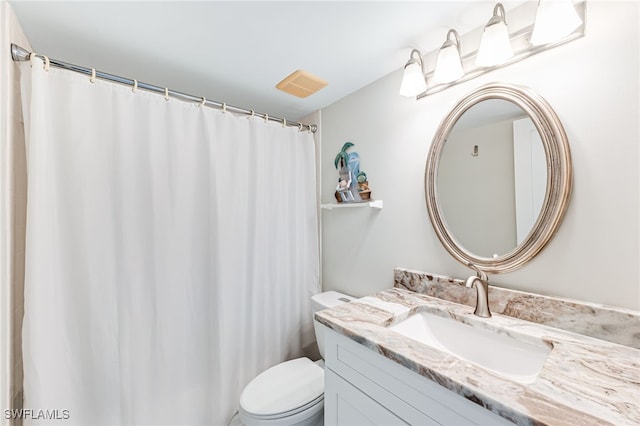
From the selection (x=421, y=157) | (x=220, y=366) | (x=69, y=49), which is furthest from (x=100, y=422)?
(x=421, y=157)

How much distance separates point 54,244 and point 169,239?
425mm

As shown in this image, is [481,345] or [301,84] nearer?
[481,345]

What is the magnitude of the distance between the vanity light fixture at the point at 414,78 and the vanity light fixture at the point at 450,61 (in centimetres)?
11

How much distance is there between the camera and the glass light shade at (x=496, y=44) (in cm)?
89

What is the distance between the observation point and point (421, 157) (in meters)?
1.27

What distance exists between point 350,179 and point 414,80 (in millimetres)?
667

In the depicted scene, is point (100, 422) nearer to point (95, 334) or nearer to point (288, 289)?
point (95, 334)

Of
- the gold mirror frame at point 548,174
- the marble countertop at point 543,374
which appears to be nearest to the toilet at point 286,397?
the marble countertop at point 543,374

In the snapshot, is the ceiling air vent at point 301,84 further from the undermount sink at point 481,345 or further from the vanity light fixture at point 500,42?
the undermount sink at point 481,345

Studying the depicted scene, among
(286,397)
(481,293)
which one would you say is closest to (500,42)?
(481,293)

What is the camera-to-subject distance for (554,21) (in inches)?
31.2

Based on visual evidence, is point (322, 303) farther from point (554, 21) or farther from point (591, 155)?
point (554, 21)

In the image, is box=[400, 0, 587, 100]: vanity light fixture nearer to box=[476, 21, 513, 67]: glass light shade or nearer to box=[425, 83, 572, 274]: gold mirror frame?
box=[476, 21, 513, 67]: glass light shade

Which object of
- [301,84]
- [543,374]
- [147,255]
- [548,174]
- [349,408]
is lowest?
[349,408]
